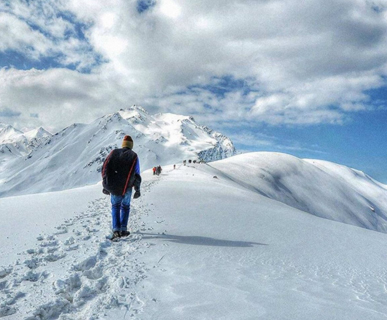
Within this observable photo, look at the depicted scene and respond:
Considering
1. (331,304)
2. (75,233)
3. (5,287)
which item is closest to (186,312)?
(331,304)

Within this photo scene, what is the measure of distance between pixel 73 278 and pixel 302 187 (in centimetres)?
7134

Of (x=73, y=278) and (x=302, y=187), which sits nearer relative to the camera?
(x=73, y=278)

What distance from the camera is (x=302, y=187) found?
70.0 m

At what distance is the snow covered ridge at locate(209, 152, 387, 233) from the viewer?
56156 mm

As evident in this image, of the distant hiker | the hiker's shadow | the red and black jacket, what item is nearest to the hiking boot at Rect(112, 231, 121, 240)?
the distant hiker

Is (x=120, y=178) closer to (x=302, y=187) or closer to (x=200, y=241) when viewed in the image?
(x=200, y=241)

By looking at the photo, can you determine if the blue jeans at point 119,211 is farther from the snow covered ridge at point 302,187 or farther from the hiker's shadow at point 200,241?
the snow covered ridge at point 302,187

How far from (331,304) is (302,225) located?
26.7ft

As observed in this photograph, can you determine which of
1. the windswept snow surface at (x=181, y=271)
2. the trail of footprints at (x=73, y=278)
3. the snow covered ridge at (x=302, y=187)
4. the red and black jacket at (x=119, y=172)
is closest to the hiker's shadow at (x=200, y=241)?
the windswept snow surface at (x=181, y=271)

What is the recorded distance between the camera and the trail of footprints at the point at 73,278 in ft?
13.2

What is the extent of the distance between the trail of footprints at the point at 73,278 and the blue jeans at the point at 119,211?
0.52 metres

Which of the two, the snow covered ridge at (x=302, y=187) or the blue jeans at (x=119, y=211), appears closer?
the blue jeans at (x=119, y=211)

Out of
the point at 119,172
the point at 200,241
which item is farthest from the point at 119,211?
the point at 200,241

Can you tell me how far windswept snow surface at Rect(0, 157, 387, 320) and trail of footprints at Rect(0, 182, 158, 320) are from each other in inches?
0.6
